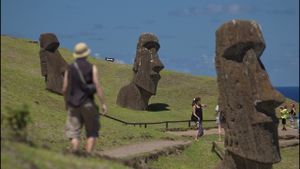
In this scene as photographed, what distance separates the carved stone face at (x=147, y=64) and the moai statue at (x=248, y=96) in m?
20.5

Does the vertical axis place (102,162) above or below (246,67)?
below

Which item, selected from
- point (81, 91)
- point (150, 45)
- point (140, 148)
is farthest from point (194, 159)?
point (150, 45)

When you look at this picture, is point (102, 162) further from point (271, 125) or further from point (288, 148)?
point (288, 148)

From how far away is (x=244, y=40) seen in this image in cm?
1819

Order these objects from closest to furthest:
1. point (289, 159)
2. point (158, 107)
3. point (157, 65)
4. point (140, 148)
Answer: point (140, 148)
point (289, 159)
point (157, 65)
point (158, 107)

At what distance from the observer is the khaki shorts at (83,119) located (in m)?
11.5

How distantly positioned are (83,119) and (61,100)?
21595mm

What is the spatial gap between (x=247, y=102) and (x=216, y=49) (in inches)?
77.0

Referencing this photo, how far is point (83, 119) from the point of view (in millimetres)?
11727

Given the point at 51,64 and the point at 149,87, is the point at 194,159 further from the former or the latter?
the point at 149,87

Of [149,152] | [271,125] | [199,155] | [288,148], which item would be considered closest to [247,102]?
[271,125]

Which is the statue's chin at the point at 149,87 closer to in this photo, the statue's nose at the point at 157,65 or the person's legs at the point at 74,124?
the statue's nose at the point at 157,65

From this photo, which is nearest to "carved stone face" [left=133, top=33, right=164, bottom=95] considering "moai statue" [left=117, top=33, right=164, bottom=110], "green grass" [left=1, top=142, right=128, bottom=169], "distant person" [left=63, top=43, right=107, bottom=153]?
"moai statue" [left=117, top=33, right=164, bottom=110]

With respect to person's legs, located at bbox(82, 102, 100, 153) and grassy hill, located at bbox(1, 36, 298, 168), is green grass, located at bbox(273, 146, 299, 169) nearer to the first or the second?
grassy hill, located at bbox(1, 36, 298, 168)
